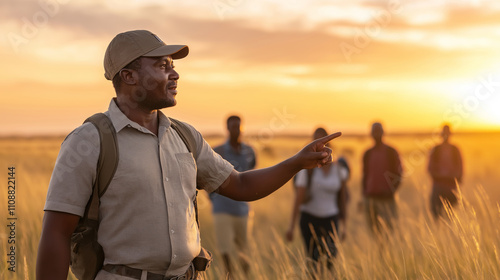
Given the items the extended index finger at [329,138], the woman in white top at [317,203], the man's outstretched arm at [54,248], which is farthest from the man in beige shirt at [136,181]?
the woman in white top at [317,203]

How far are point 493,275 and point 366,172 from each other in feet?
16.0

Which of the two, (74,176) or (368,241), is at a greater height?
(74,176)

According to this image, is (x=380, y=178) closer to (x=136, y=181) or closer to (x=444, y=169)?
(x=444, y=169)

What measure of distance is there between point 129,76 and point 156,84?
139 millimetres

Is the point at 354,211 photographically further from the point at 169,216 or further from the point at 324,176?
the point at 169,216

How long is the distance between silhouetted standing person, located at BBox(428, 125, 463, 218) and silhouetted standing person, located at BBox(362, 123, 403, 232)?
4.44 ft

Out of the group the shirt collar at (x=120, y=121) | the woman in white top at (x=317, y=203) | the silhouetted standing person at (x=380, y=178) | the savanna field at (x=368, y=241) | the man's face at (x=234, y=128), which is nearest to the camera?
the shirt collar at (x=120, y=121)

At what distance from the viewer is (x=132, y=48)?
268 centimetres

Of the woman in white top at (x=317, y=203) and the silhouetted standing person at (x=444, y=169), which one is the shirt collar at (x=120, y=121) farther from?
the silhouetted standing person at (x=444, y=169)

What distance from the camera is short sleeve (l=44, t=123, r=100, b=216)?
95.7 inches

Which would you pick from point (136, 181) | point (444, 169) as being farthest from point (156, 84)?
point (444, 169)

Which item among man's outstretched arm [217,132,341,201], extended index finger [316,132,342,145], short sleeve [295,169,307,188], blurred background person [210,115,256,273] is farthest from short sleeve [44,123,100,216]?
short sleeve [295,169,307,188]

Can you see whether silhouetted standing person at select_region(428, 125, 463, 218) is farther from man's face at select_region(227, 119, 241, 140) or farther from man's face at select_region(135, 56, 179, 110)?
man's face at select_region(135, 56, 179, 110)

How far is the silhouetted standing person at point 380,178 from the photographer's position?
334 inches
